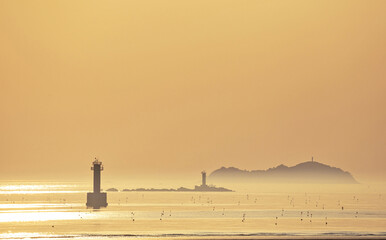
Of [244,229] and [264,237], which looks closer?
[264,237]

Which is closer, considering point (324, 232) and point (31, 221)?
point (324, 232)

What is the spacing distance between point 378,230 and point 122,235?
33559 mm

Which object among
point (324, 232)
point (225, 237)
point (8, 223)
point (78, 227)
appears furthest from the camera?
point (8, 223)

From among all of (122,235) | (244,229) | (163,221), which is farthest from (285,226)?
(122,235)

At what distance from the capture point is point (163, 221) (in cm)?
13988

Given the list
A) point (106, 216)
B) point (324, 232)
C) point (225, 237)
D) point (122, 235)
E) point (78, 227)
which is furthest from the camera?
point (106, 216)

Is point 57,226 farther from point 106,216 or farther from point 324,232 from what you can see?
point 324,232

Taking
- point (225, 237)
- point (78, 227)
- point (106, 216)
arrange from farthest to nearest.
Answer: point (106, 216), point (78, 227), point (225, 237)

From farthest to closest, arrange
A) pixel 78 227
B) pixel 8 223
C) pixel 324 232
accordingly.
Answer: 1. pixel 8 223
2. pixel 78 227
3. pixel 324 232

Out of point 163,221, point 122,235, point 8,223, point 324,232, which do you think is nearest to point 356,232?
point 324,232

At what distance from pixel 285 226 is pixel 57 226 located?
3146 cm

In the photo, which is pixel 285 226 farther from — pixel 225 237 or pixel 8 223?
pixel 8 223

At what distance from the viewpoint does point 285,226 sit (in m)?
127

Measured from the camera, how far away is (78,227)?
12381 cm
